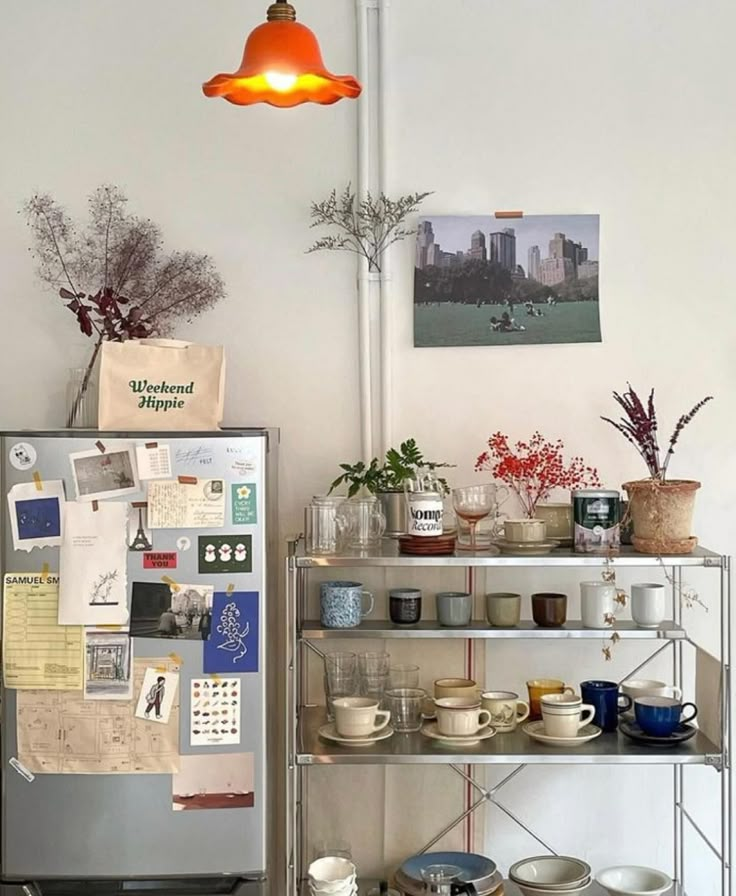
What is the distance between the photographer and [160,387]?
2.77 m

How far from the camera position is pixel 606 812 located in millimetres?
3143

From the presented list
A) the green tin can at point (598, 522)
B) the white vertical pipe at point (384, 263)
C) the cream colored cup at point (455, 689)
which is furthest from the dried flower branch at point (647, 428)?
the cream colored cup at point (455, 689)

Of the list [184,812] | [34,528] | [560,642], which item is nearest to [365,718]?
[184,812]

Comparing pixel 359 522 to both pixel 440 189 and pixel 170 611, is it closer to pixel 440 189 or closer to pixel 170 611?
pixel 170 611

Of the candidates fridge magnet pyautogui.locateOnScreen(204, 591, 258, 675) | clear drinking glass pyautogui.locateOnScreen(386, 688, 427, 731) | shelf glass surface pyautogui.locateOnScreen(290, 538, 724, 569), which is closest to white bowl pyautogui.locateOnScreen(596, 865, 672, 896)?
clear drinking glass pyautogui.locateOnScreen(386, 688, 427, 731)

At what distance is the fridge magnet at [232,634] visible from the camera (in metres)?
2.63

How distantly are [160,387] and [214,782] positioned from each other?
931 mm

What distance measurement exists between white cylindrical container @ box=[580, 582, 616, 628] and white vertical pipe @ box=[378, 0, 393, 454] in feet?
2.21

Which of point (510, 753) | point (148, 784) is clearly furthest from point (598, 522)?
point (148, 784)

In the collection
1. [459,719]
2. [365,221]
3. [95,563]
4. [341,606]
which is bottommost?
[459,719]

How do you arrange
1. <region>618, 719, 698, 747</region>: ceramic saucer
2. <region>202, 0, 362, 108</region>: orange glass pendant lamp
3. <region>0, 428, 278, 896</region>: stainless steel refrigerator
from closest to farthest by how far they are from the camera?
1. <region>202, 0, 362, 108</region>: orange glass pendant lamp
2. <region>0, 428, 278, 896</region>: stainless steel refrigerator
3. <region>618, 719, 698, 747</region>: ceramic saucer

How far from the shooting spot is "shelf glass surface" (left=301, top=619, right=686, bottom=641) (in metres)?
2.80

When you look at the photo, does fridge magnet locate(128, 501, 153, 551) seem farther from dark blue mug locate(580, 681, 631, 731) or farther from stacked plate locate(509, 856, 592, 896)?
stacked plate locate(509, 856, 592, 896)

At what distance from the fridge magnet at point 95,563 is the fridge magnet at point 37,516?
3cm
